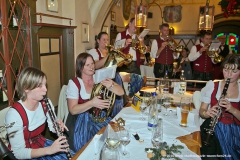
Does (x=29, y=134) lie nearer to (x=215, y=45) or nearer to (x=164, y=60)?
(x=164, y=60)

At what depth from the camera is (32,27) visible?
2473mm

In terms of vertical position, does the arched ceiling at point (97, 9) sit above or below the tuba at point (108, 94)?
above

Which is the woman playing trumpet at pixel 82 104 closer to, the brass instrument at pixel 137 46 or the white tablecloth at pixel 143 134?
the white tablecloth at pixel 143 134

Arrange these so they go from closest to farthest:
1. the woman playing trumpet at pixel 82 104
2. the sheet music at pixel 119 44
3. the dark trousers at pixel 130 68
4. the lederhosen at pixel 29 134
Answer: the lederhosen at pixel 29 134 → the woman playing trumpet at pixel 82 104 → the sheet music at pixel 119 44 → the dark trousers at pixel 130 68

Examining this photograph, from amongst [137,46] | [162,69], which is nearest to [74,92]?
[137,46]

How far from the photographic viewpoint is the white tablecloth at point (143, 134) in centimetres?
126

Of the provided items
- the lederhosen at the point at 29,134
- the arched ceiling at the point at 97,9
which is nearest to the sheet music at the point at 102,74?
the lederhosen at the point at 29,134

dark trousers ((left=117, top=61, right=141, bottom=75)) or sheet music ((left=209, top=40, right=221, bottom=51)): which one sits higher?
sheet music ((left=209, top=40, right=221, bottom=51))

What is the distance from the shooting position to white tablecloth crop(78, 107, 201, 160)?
1.26m

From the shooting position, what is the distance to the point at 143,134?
5.03 ft

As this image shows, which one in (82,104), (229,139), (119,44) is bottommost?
(229,139)

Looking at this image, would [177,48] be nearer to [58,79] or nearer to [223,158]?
[58,79]

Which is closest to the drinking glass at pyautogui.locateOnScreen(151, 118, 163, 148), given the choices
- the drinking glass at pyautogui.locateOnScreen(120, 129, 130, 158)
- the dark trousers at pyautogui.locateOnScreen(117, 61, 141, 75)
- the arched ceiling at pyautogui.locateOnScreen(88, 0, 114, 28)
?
the drinking glass at pyautogui.locateOnScreen(120, 129, 130, 158)

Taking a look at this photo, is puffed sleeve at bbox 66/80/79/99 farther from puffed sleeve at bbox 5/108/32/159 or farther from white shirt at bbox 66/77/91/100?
puffed sleeve at bbox 5/108/32/159
